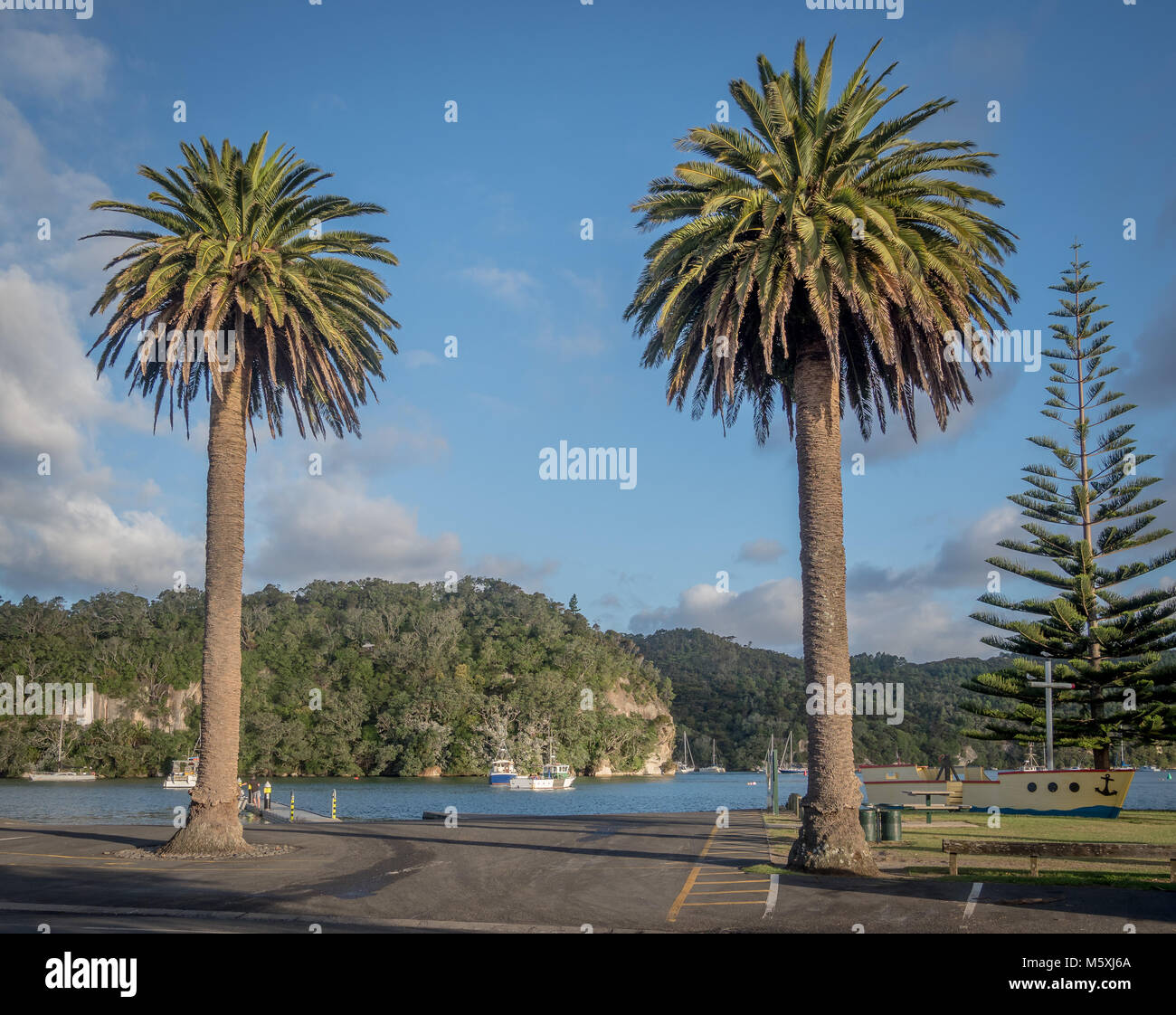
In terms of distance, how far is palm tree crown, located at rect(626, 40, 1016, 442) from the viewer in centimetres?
1725

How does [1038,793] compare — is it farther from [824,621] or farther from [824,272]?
[824,272]

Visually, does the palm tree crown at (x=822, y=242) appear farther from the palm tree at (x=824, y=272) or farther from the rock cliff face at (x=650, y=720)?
the rock cliff face at (x=650, y=720)

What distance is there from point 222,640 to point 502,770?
297 ft

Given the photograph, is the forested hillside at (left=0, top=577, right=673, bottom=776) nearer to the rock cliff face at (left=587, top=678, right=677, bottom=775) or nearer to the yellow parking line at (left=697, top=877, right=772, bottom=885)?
the rock cliff face at (left=587, top=678, right=677, bottom=775)

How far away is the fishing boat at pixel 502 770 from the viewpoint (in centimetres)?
10338

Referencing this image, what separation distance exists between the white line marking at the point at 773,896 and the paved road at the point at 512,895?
75mm

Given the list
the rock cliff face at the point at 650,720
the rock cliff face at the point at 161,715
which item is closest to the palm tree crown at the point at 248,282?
the rock cliff face at the point at 161,715

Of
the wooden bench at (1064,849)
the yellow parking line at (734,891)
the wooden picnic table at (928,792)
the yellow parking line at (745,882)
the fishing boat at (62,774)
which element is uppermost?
the wooden bench at (1064,849)

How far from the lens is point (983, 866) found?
692 inches

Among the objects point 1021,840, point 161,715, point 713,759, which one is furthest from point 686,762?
point 1021,840

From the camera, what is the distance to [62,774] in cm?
10125

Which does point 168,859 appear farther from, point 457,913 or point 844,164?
point 844,164

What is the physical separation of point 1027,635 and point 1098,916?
2811 cm

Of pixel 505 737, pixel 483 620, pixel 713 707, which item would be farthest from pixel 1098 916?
pixel 713 707
